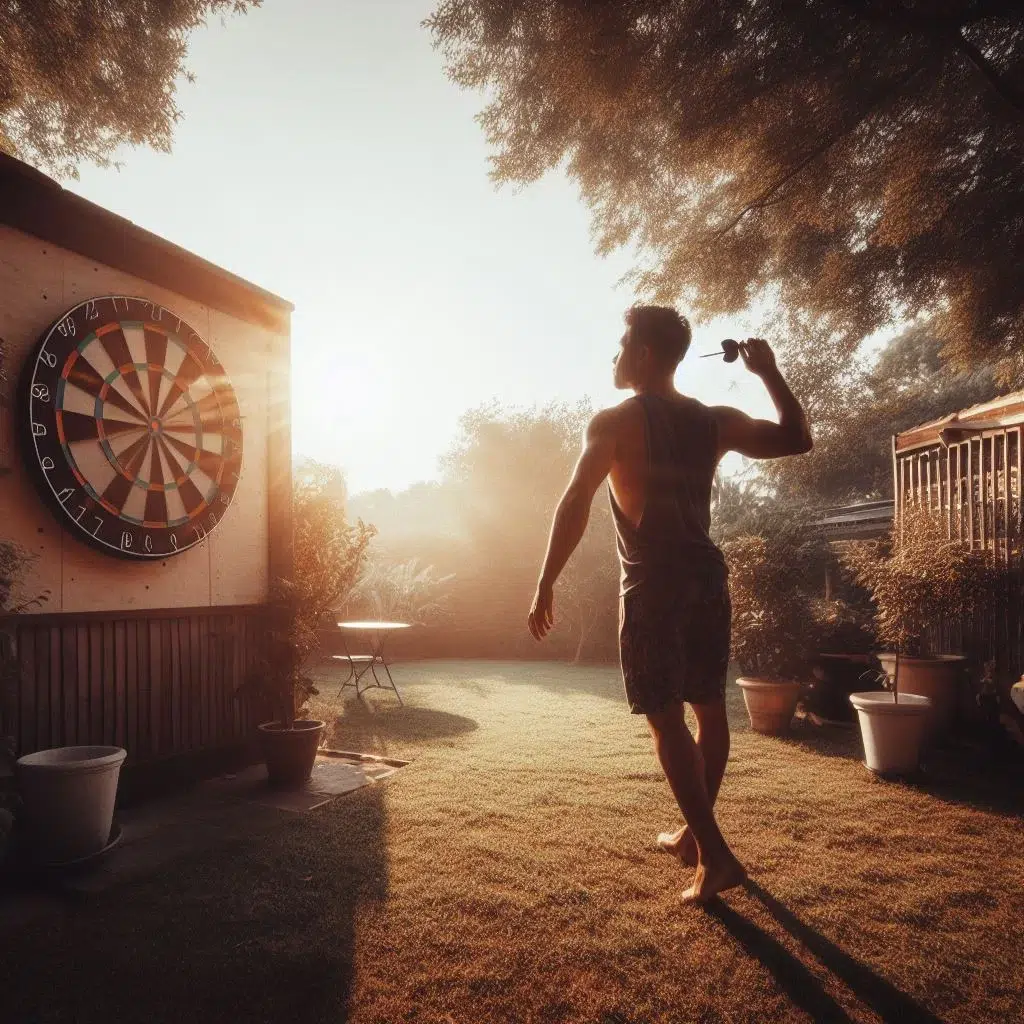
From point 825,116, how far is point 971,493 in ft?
10.4

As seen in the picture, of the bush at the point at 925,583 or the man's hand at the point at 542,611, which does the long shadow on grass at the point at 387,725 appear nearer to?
the man's hand at the point at 542,611

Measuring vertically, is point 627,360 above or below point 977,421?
below

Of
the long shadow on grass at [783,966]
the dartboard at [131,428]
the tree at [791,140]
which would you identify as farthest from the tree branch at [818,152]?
the long shadow on grass at [783,966]

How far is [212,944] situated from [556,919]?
1.10 meters

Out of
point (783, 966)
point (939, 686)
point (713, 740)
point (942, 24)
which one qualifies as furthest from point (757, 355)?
point (939, 686)

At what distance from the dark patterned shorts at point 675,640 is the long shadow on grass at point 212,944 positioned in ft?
4.01

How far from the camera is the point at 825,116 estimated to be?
3.94 m

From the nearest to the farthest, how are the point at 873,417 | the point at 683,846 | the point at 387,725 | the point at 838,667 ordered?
the point at 683,846, the point at 838,667, the point at 387,725, the point at 873,417

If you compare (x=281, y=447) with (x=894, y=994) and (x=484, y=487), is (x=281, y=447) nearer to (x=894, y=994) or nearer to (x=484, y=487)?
(x=894, y=994)

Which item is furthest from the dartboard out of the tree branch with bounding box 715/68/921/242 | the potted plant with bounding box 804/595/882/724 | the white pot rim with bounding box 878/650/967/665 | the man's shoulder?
the potted plant with bounding box 804/595/882/724

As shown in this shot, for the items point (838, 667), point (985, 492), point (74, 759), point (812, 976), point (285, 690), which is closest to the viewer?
point (812, 976)

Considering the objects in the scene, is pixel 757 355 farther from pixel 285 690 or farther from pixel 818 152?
pixel 285 690

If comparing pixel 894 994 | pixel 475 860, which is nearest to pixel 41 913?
pixel 475 860

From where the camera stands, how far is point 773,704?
5086 mm
